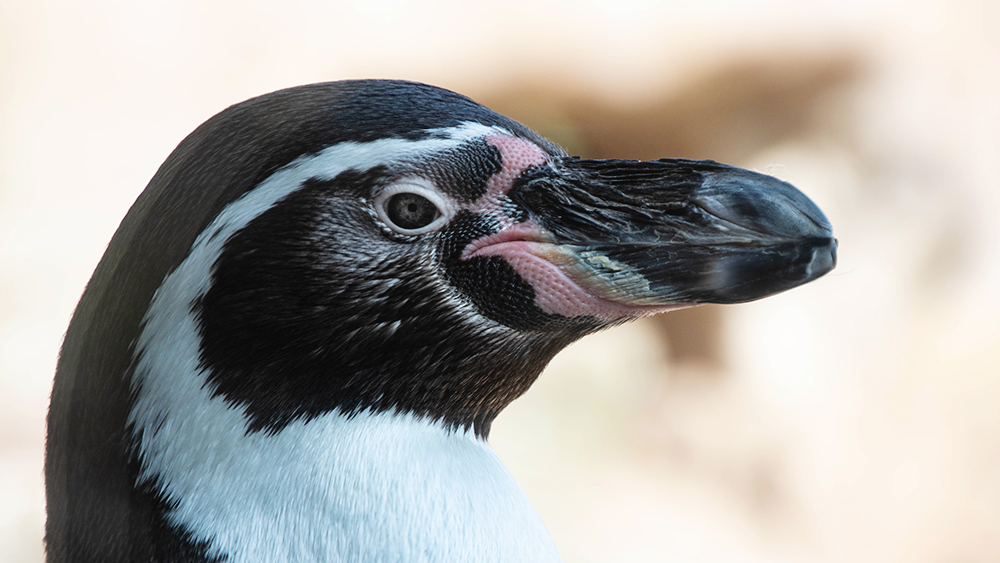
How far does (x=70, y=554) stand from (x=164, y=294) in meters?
0.17

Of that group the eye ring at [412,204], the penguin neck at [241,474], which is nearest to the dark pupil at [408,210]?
the eye ring at [412,204]

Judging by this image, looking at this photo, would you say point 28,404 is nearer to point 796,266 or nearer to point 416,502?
point 416,502

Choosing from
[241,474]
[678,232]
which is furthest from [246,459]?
[678,232]

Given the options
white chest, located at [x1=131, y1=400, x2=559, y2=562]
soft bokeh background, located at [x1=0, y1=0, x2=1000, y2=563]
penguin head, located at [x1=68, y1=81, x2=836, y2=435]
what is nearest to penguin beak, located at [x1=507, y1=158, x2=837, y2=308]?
penguin head, located at [x1=68, y1=81, x2=836, y2=435]

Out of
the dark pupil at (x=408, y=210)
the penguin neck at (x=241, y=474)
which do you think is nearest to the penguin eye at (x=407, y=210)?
the dark pupil at (x=408, y=210)

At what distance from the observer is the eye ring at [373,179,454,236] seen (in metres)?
0.39

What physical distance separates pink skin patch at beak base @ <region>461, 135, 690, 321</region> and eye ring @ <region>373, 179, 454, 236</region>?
0.07 feet

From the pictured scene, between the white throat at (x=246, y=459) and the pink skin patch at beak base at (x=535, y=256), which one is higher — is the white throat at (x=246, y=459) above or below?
below

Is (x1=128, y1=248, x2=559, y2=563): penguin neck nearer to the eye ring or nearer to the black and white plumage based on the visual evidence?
the black and white plumage

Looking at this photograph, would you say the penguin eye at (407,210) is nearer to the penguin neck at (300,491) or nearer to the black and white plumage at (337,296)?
the black and white plumage at (337,296)

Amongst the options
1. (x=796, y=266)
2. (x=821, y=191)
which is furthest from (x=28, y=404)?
(x=821, y=191)

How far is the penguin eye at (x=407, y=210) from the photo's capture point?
39 cm

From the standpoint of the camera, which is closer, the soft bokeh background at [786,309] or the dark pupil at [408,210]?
the dark pupil at [408,210]

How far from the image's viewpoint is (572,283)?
15.9 inches
